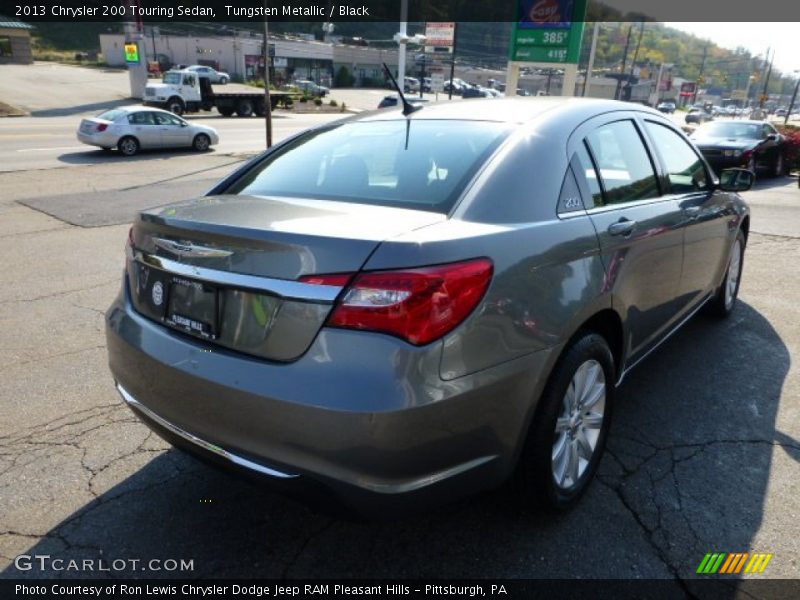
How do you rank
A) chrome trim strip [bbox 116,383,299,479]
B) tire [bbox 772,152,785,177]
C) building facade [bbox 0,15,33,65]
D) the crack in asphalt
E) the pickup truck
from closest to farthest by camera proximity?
chrome trim strip [bbox 116,383,299,479]
the crack in asphalt
tire [bbox 772,152,785,177]
the pickup truck
building facade [bbox 0,15,33,65]

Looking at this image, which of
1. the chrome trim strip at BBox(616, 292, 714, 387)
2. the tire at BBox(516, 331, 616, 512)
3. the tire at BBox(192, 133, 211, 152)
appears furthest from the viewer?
the tire at BBox(192, 133, 211, 152)

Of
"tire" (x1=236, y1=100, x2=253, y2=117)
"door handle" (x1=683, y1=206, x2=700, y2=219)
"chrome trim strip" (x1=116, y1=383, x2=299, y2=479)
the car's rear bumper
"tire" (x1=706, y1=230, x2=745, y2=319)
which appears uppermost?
"door handle" (x1=683, y1=206, x2=700, y2=219)

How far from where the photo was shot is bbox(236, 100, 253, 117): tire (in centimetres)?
3459

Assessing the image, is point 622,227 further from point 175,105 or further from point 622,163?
point 175,105

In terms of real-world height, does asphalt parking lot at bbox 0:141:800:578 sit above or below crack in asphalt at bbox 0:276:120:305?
above

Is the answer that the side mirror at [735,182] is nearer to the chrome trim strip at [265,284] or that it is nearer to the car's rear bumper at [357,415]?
the car's rear bumper at [357,415]

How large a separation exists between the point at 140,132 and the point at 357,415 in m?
18.9

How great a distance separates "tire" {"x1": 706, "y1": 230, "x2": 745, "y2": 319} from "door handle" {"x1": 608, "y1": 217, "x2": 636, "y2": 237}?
2.28 metres

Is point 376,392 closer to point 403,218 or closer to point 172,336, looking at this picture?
point 403,218

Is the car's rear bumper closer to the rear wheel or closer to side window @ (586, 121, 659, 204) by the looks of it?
side window @ (586, 121, 659, 204)

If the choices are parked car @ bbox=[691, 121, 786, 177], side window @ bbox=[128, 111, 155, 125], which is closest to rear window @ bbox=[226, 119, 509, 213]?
parked car @ bbox=[691, 121, 786, 177]

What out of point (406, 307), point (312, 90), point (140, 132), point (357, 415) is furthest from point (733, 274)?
point (312, 90)

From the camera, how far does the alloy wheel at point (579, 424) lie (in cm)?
249

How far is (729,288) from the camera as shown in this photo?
196 inches
